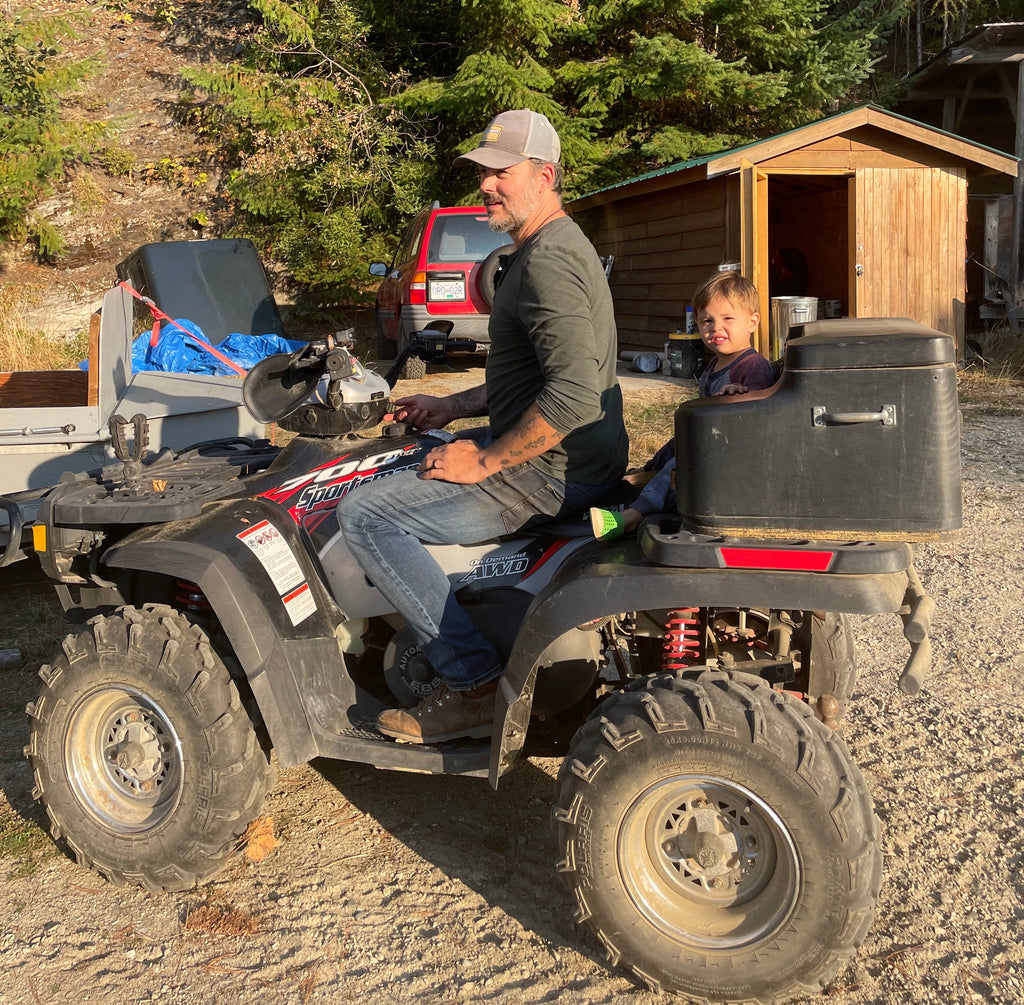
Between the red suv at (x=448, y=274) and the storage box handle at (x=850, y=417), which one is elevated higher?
the red suv at (x=448, y=274)

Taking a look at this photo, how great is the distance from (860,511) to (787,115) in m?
19.5

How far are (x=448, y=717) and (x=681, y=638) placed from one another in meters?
0.75

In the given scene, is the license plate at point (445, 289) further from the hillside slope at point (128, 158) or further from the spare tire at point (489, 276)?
the spare tire at point (489, 276)

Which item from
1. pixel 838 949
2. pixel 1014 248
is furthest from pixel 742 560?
pixel 1014 248

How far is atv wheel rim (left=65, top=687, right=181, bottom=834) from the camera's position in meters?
3.23

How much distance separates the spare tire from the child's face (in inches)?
28.5

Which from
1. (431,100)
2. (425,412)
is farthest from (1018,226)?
(425,412)

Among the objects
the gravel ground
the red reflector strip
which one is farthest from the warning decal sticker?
the red reflector strip

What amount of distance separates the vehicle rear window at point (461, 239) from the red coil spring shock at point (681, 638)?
1044cm

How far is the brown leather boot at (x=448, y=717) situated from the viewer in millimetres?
3107

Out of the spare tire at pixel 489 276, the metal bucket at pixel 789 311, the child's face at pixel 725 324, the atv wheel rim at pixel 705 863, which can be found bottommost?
the atv wheel rim at pixel 705 863

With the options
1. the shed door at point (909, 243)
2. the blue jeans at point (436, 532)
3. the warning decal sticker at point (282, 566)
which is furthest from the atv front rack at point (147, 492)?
the shed door at point (909, 243)

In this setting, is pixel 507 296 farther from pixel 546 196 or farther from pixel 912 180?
pixel 912 180

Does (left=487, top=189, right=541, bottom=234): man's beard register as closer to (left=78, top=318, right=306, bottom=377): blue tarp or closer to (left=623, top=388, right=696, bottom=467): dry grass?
(left=623, top=388, right=696, bottom=467): dry grass
